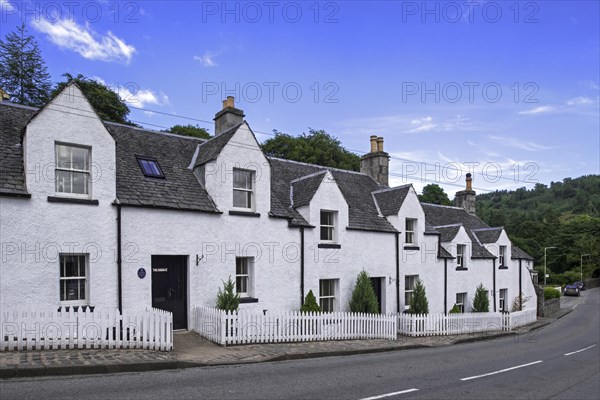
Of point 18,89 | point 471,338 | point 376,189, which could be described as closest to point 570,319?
point 471,338

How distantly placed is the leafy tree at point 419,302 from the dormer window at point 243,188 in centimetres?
1039

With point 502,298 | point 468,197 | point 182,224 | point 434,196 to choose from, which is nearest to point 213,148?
point 182,224

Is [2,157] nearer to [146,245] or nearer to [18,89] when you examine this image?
[146,245]

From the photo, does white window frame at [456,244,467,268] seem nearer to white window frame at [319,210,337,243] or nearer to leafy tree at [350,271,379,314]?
leafy tree at [350,271,379,314]

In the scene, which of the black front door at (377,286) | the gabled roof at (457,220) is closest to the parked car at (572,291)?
the gabled roof at (457,220)

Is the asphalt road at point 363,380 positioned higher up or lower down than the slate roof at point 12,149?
lower down

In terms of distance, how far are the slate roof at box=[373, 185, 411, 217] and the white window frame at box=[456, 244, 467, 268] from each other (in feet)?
20.7

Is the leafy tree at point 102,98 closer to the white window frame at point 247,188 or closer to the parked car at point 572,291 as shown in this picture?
the white window frame at point 247,188

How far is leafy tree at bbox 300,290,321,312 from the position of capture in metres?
17.0

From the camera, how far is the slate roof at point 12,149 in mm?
11500

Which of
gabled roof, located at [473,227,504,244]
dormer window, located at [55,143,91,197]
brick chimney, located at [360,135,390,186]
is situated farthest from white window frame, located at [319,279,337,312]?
gabled roof, located at [473,227,504,244]

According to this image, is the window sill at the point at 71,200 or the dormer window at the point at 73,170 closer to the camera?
the window sill at the point at 71,200

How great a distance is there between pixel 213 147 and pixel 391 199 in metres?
10.2

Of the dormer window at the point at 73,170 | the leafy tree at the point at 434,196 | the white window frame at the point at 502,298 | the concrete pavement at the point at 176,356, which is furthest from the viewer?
the leafy tree at the point at 434,196
